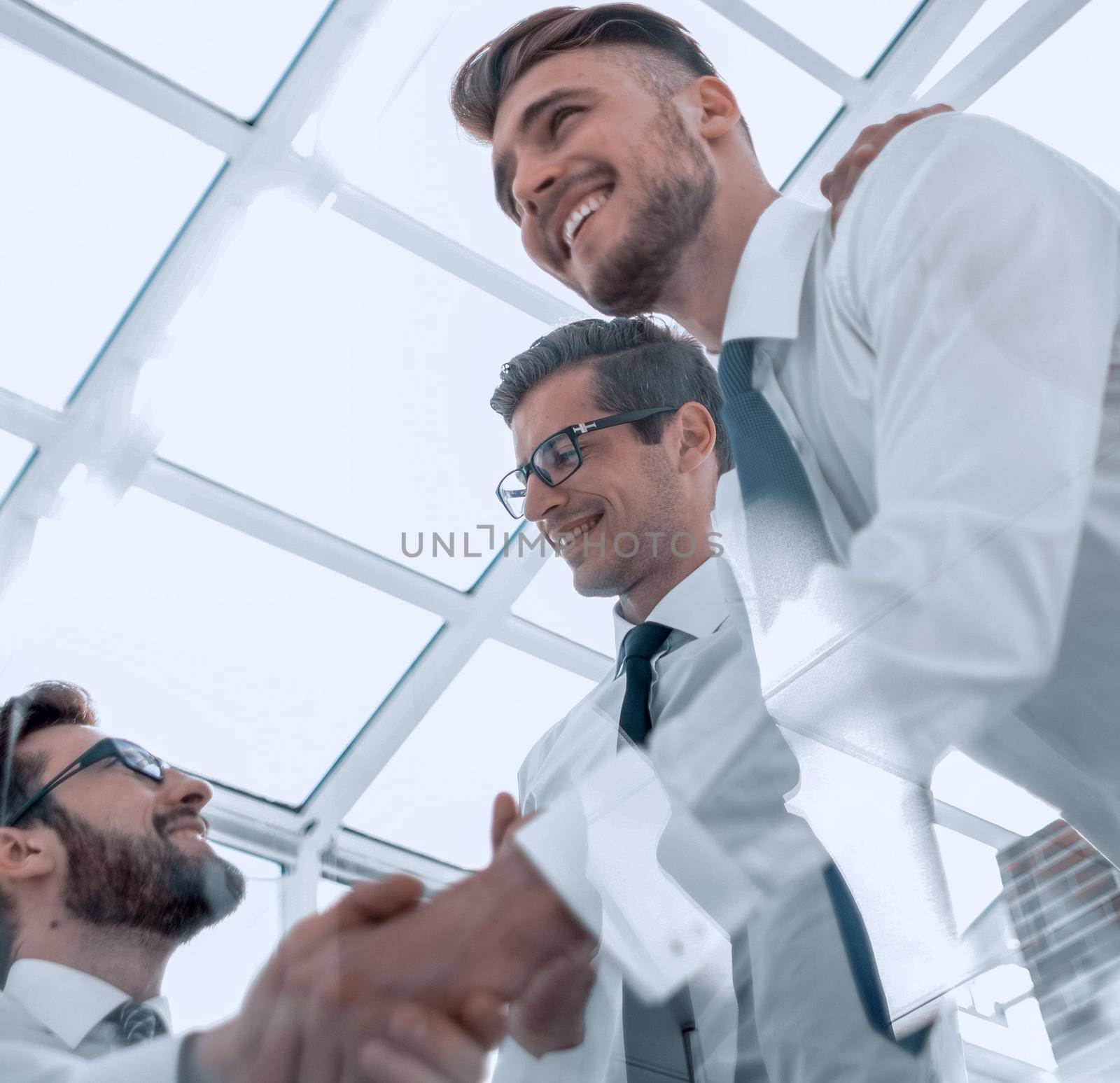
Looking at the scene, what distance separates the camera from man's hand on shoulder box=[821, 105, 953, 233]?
47 centimetres

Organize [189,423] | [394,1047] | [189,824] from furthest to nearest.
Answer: [189,423], [189,824], [394,1047]

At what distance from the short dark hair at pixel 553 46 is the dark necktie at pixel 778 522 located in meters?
0.20

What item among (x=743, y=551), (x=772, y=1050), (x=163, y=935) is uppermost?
(x=743, y=551)

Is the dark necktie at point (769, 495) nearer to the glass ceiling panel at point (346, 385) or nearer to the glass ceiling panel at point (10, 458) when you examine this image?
the glass ceiling panel at point (346, 385)

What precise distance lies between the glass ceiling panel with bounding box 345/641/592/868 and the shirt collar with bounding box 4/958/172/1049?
0.10m

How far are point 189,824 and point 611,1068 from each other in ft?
0.60

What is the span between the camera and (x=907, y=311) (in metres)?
0.37

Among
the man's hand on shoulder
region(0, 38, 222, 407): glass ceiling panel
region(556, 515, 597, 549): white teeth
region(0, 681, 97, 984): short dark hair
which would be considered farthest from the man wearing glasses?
region(0, 38, 222, 407): glass ceiling panel

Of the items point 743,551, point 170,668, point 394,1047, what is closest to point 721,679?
point 743,551

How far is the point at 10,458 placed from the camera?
0.61 m

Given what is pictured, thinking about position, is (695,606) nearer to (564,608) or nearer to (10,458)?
(564,608)

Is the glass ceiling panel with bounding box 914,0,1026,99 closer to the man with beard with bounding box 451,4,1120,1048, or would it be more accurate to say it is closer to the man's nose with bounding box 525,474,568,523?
the man with beard with bounding box 451,4,1120,1048

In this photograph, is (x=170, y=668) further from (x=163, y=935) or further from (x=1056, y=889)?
(x=1056, y=889)

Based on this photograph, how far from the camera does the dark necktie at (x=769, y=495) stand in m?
0.38
